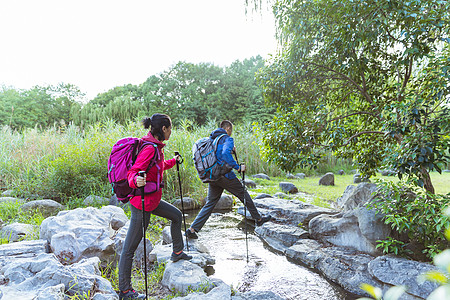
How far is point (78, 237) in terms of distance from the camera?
13.2 feet

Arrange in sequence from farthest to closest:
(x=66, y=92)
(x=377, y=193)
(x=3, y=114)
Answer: (x=66, y=92) → (x=3, y=114) → (x=377, y=193)

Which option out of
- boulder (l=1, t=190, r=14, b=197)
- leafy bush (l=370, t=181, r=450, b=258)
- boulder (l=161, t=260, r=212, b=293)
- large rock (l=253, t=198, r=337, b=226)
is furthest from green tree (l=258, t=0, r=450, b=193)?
boulder (l=1, t=190, r=14, b=197)

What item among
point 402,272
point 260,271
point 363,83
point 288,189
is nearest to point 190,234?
point 260,271

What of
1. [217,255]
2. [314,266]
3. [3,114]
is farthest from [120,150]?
[3,114]

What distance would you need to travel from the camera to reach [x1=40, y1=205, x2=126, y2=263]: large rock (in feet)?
12.5

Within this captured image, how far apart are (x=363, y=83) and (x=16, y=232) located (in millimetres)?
6340

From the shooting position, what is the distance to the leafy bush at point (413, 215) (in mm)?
3346

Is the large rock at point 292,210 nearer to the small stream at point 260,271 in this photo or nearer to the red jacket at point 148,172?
the small stream at point 260,271

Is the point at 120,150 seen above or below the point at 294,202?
above

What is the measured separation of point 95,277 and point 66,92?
3748 cm

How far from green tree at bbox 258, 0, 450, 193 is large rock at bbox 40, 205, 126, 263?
9.88 feet

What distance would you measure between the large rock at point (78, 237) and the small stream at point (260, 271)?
1.58 metres

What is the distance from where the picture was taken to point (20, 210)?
6074mm

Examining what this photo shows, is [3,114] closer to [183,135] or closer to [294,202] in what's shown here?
[183,135]
